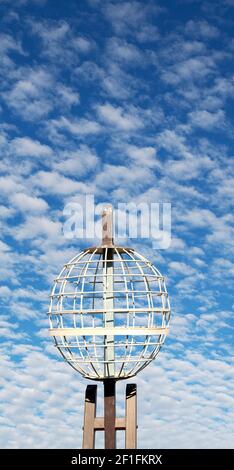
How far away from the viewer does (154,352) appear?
38.9 feet

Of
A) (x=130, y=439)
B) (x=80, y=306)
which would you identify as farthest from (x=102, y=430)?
(x=80, y=306)

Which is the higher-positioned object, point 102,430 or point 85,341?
point 85,341

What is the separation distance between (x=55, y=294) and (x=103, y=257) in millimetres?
1102

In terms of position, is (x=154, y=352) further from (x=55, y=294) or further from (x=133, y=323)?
(x=55, y=294)

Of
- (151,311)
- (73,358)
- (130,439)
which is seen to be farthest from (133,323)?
(130,439)

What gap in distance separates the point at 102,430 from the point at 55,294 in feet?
8.57

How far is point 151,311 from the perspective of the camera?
38.2 feet
